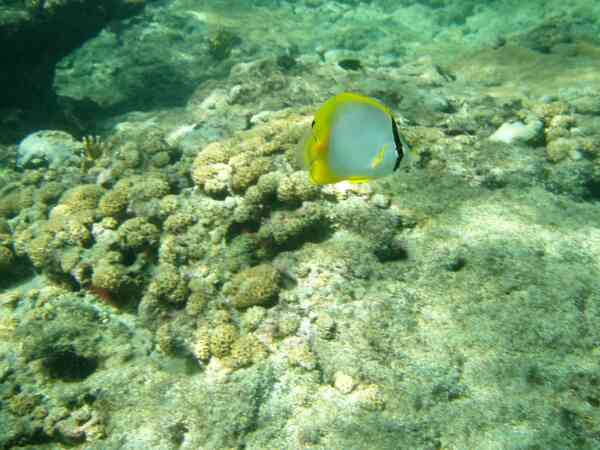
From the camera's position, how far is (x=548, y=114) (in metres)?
5.71

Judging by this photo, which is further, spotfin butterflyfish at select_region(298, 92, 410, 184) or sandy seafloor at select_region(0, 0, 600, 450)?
sandy seafloor at select_region(0, 0, 600, 450)

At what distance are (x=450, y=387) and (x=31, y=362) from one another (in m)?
3.74

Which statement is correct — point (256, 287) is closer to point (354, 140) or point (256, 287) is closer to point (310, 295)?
point (310, 295)

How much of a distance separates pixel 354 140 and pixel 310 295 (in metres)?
2.21

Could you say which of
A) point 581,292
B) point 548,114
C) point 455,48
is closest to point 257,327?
point 581,292

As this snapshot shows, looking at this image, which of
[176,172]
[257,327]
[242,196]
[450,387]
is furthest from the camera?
[176,172]

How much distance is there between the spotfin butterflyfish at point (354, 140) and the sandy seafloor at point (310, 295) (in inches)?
79.7

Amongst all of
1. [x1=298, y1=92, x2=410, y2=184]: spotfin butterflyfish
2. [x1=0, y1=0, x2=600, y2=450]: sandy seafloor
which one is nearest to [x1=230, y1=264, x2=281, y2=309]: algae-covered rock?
[x1=0, y1=0, x2=600, y2=450]: sandy seafloor

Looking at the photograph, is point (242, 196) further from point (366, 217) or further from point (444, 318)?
point (444, 318)

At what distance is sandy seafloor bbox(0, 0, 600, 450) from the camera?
9.62ft

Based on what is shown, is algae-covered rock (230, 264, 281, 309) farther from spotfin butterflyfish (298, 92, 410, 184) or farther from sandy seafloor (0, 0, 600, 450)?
spotfin butterflyfish (298, 92, 410, 184)

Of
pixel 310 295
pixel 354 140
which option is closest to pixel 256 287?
pixel 310 295

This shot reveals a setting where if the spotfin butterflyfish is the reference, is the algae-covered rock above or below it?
below

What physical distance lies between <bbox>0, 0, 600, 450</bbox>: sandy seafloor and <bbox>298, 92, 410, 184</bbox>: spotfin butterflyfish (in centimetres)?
202
